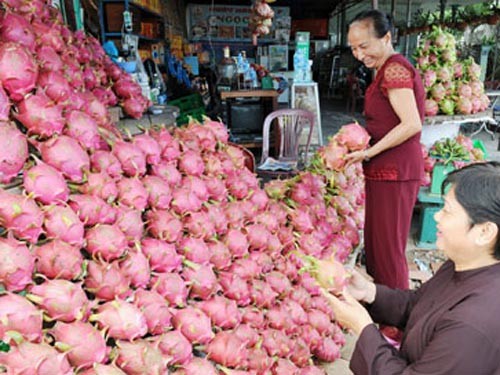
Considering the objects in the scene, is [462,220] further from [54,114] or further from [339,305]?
[54,114]

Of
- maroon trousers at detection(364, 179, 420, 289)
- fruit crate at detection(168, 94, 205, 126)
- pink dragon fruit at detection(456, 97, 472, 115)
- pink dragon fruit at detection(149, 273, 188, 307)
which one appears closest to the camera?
pink dragon fruit at detection(149, 273, 188, 307)

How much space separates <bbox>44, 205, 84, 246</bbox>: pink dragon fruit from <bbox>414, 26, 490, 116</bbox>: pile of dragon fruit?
3.40 m

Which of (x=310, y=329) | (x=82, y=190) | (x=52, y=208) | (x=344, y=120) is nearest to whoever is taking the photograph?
(x=52, y=208)

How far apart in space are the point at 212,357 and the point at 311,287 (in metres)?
0.67

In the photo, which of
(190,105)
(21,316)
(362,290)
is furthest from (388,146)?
Answer: (190,105)

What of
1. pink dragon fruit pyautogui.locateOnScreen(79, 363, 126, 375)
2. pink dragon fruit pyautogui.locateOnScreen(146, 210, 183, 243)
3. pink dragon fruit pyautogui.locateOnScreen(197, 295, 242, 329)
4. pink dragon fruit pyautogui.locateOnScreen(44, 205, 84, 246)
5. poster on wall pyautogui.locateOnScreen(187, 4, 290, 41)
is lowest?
pink dragon fruit pyautogui.locateOnScreen(197, 295, 242, 329)

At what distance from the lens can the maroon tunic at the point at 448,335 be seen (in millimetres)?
917

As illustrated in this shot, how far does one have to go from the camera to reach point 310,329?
5.14 feet

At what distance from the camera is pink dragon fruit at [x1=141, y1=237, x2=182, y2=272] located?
106 centimetres

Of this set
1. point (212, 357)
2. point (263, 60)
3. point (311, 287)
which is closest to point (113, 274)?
point (212, 357)

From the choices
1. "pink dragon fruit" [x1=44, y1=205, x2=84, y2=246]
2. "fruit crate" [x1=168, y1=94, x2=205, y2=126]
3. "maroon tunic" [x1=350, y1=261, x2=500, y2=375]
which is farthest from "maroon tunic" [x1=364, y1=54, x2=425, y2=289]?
"fruit crate" [x1=168, y1=94, x2=205, y2=126]

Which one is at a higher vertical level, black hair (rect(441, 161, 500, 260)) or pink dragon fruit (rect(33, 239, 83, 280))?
black hair (rect(441, 161, 500, 260))

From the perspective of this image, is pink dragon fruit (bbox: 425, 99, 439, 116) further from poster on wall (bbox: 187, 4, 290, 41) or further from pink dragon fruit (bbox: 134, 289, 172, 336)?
poster on wall (bbox: 187, 4, 290, 41)

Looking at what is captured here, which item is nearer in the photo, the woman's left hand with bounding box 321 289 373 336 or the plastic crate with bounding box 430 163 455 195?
the woman's left hand with bounding box 321 289 373 336
